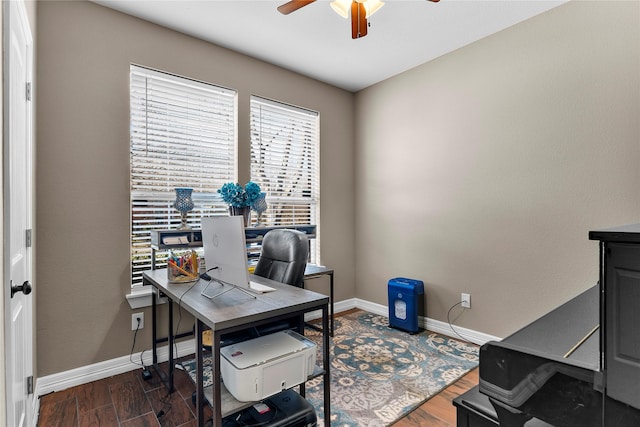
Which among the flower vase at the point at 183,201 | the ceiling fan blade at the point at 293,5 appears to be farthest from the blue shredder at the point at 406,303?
the ceiling fan blade at the point at 293,5

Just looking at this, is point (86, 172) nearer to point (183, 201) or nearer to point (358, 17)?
point (183, 201)

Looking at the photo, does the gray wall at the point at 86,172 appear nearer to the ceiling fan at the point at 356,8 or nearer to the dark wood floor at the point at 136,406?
the dark wood floor at the point at 136,406

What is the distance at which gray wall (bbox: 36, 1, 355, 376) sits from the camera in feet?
7.01

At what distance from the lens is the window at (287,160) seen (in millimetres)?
3227

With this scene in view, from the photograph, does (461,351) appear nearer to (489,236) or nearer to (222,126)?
(489,236)

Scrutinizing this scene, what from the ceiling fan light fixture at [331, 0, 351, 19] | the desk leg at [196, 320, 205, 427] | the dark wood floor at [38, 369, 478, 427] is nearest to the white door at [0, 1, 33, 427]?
the dark wood floor at [38, 369, 478, 427]

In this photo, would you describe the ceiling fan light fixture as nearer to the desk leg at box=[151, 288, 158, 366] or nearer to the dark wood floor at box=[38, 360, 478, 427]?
the desk leg at box=[151, 288, 158, 366]

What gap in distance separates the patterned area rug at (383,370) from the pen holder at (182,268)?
1.72 feet

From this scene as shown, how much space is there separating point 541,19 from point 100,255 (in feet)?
12.4

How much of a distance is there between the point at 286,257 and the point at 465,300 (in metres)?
1.81

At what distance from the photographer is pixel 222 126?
9.72ft

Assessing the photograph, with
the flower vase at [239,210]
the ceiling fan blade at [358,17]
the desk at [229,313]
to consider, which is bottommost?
the desk at [229,313]

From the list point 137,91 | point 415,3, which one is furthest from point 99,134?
point 415,3

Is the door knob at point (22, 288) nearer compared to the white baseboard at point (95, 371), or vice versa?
the door knob at point (22, 288)
